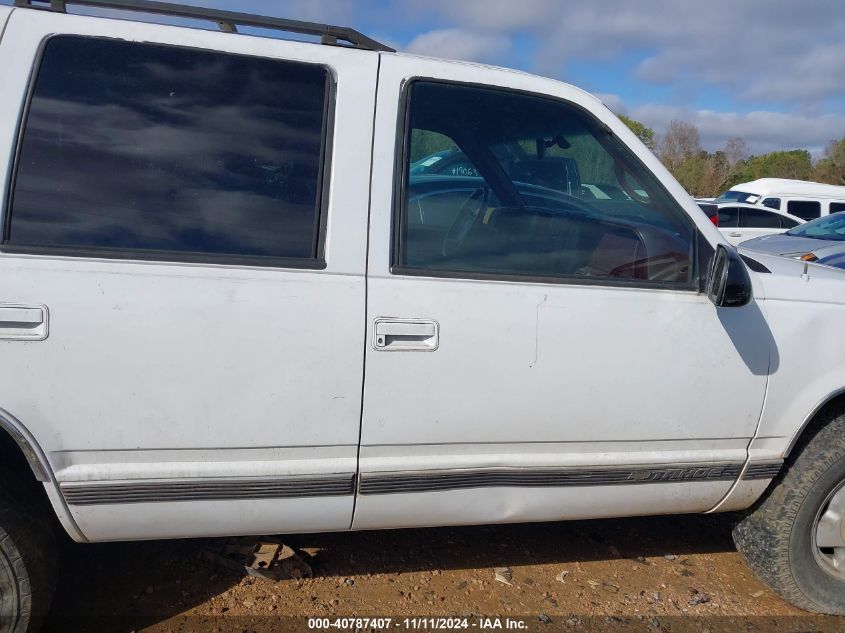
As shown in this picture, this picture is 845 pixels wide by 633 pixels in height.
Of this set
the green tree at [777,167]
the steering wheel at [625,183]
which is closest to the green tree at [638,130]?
the steering wheel at [625,183]

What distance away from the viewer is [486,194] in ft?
9.25

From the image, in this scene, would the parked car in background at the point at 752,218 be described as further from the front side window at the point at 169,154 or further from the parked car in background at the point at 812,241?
the front side window at the point at 169,154

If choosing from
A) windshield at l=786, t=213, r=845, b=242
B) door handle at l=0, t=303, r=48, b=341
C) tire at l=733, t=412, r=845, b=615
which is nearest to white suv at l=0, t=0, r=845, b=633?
door handle at l=0, t=303, r=48, b=341

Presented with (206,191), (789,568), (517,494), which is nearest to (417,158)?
(206,191)

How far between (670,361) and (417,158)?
3.76ft

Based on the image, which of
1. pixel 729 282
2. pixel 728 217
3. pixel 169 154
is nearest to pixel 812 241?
pixel 728 217

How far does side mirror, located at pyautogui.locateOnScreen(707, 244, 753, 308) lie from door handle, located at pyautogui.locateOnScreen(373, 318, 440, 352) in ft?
3.35

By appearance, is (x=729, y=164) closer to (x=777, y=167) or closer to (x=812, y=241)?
(x=777, y=167)

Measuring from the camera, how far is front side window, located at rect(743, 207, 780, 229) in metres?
14.2

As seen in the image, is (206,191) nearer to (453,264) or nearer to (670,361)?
(453,264)

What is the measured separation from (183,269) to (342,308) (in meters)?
0.50

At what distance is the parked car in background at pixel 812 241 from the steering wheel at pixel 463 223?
6099 millimetres

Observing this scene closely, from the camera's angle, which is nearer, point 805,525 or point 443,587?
point 805,525

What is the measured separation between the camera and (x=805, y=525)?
2.88 m
